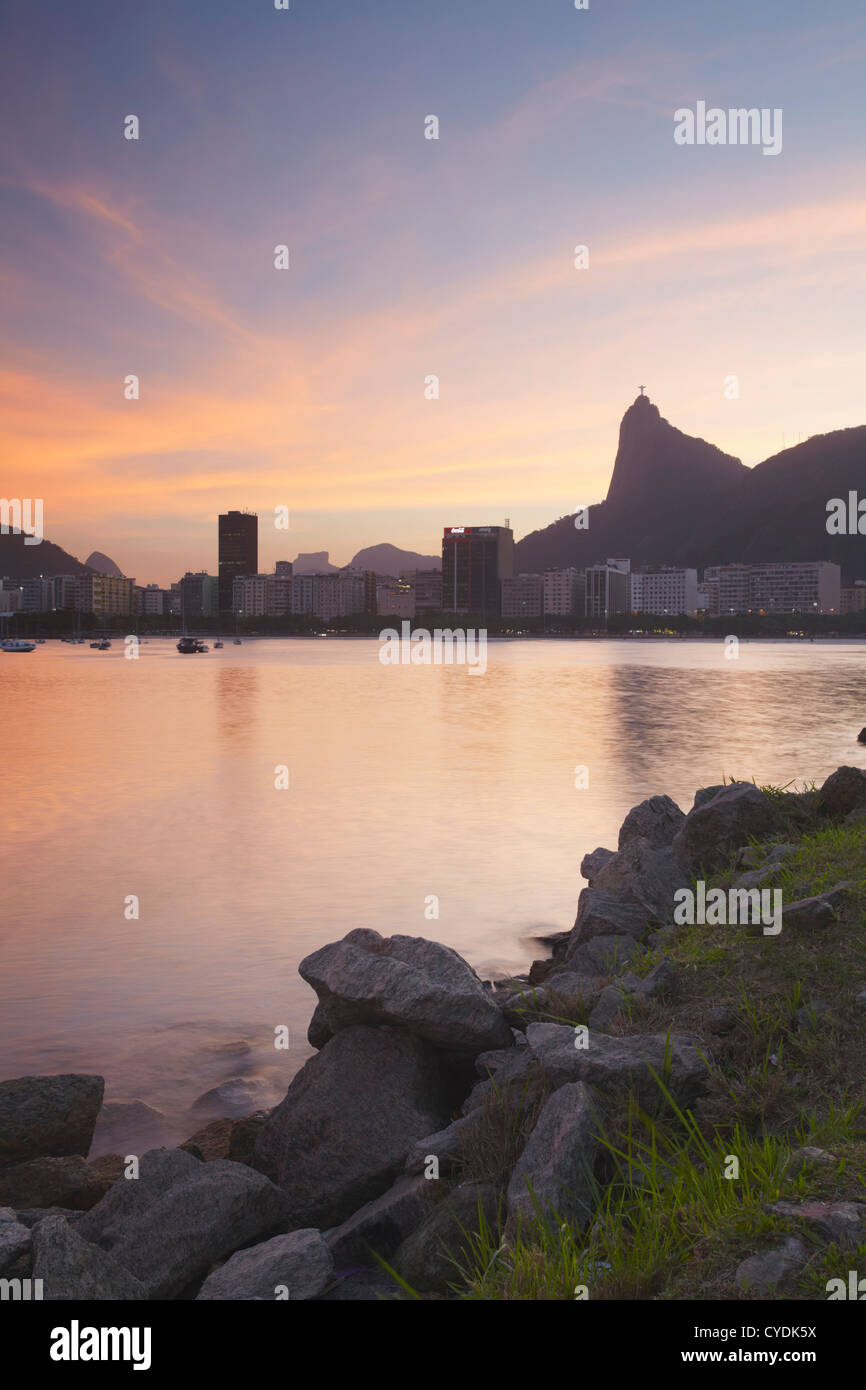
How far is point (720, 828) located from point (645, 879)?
4.35 ft

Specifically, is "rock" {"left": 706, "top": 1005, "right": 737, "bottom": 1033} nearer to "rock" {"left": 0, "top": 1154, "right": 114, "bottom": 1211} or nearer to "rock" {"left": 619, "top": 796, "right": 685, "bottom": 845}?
"rock" {"left": 0, "top": 1154, "right": 114, "bottom": 1211}

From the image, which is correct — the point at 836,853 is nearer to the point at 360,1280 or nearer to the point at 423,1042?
the point at 423,1042

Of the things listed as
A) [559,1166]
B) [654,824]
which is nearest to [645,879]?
[654,824]

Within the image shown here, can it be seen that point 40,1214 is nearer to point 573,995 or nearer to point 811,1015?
point 573,995

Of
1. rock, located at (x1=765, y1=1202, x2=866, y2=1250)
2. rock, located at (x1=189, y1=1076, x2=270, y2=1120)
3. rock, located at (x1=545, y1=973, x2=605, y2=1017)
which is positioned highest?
rock, located at (x1=765, y1=1202, x2=866, y2=1250)

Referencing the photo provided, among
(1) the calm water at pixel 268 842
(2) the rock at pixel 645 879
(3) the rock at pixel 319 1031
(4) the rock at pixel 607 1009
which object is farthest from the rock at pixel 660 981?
(1) the calm water at pixel 268 842

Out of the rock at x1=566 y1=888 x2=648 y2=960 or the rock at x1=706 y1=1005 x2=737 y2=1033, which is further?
the rock at x1=566 y1=888 x2=648 y2=960

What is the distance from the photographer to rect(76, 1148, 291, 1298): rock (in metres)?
7.68

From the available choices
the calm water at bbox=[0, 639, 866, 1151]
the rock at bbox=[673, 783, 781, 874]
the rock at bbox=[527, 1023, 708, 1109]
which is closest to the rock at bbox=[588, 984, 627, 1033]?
the rock at bbox=[527, 1023, 708, 1109]

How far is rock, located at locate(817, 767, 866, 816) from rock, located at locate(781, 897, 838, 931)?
19.6 ft

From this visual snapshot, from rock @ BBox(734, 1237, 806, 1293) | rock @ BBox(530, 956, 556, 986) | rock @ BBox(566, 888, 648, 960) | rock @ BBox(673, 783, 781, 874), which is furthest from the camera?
rock @ BBox(530, 956, 556, 986)

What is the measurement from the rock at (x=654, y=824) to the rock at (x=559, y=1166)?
30.4 feet

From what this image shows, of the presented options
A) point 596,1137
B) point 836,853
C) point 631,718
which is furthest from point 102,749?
point 596,1137

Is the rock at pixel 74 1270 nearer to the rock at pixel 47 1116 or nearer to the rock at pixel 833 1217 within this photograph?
the rock at pixel 47 1116
